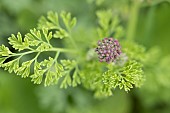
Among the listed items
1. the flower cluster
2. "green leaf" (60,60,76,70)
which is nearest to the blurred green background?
"green leaf" (60,60,76,70)

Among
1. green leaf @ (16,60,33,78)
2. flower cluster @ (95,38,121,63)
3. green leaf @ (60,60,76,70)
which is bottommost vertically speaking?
green leaf @ (16,60,33,78)

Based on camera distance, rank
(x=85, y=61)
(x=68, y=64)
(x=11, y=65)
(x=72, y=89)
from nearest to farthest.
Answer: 1. (x=11, y=65)
2. (x=68, y=64)
3. (x=85, y=61)
4. (x=72, y=89)

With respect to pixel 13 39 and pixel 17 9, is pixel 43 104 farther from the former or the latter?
pixel 13 39

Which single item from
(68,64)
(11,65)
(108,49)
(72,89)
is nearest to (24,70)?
(11,65)

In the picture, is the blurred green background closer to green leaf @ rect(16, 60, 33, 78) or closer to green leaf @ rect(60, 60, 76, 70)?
→ green leaf @ rect(60, 60, 76, 70)

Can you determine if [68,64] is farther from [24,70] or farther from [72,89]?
[72,89]

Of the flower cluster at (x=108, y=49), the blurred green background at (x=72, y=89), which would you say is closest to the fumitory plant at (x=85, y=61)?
the flower cluster at (x=108, y=49)

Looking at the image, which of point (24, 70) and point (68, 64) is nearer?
point (24, 70)

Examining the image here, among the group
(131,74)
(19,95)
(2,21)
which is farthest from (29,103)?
(131,74)

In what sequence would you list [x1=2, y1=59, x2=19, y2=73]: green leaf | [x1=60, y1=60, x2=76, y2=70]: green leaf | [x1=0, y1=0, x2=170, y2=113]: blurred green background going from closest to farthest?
1. [x1=2, y1=59, x2=19, y2=73]: green leaf
2. [x1=60, y1=60, x2=76, y2=70]: green leaf
3. [x1=0, y1=0, x2=170, y2=113]: blurred green background
